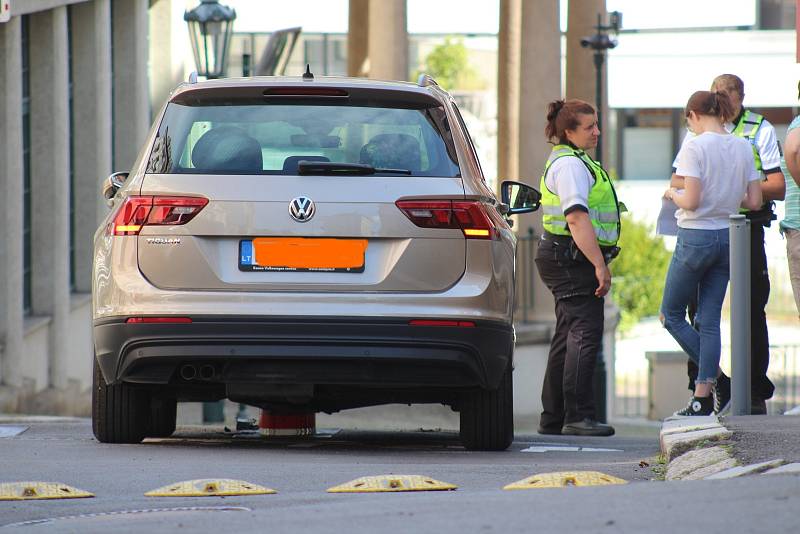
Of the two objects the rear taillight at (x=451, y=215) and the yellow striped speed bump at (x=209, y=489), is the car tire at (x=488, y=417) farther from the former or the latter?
the yellow striped speed bump at (x=209, y=489)

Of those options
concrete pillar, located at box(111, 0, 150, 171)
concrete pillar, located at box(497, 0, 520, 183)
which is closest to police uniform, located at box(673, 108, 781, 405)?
concrete pillar, located at box(111, 0, 150, 171)

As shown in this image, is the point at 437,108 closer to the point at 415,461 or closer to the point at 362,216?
the point at 362,216

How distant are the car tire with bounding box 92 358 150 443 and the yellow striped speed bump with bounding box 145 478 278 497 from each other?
1.80 meters

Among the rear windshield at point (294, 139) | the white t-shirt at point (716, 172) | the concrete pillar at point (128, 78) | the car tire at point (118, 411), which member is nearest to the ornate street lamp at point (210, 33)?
the concrete pillar at point (128, 78)

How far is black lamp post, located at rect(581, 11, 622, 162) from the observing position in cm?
2364

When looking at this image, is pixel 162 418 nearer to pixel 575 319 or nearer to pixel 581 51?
pixel 575 319

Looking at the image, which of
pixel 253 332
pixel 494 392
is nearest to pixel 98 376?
pixel 253 332

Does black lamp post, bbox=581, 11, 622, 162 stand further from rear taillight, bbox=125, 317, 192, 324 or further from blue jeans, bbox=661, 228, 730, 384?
rear taillight, bbox=125, 317, 192, 324

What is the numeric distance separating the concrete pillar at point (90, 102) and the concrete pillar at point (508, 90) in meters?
8.01

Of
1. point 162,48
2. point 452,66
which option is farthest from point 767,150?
point 452,66

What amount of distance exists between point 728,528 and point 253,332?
10.9 feet

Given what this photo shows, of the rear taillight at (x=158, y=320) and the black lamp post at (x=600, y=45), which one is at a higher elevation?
the black lamp post at (x=600, y=45)

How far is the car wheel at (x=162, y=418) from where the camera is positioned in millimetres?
9641

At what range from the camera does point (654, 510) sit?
5406 millimetres
